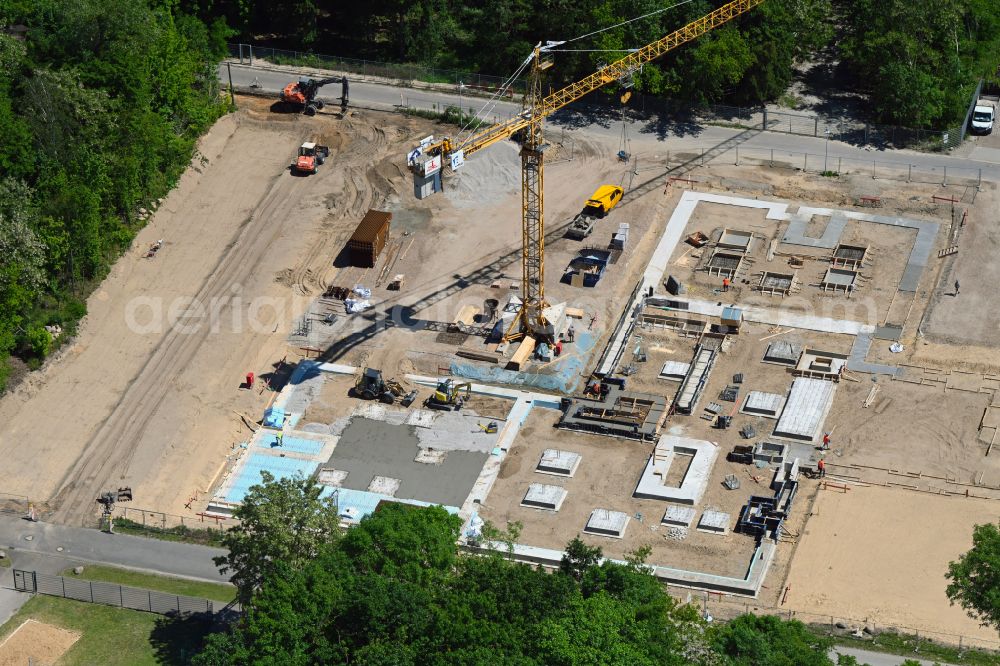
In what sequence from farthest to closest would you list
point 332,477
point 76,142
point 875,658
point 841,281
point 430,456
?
point 76,142, point 841,281, point 430,456, point 332,477, point 875,658

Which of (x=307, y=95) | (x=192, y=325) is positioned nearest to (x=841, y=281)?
(x=192, y=325)

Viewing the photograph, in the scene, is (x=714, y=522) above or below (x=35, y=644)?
above

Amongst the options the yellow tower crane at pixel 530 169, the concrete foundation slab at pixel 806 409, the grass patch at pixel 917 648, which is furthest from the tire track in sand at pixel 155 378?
the grass patch at pixel 917 648

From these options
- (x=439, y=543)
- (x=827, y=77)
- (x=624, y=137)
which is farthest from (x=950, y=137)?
(x=439, y=543)

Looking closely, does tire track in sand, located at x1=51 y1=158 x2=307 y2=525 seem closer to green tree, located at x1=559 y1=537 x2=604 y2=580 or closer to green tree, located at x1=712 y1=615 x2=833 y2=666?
green tree, located at x1=559 y1=537 x2=604 y2=580

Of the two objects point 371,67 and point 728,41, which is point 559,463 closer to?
point 728,41

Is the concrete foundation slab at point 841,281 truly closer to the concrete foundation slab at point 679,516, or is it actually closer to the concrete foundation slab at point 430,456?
the concrete foundation slab at point 679,516

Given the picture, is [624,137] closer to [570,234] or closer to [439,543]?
[570,234]
